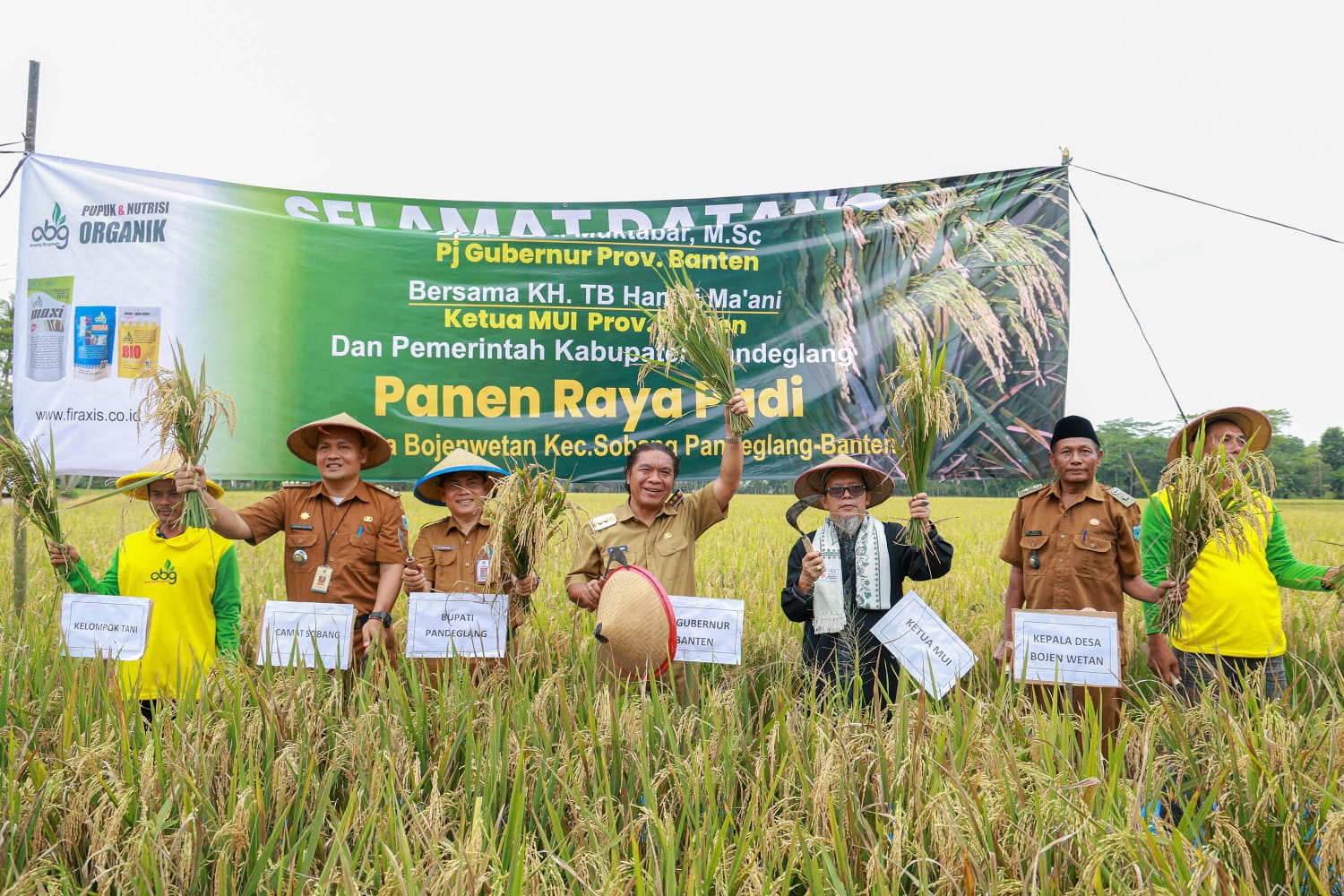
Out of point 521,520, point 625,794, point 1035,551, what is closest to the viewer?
point 625,794

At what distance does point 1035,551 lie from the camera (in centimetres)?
416

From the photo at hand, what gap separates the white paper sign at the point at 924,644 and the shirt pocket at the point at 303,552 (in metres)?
2.83

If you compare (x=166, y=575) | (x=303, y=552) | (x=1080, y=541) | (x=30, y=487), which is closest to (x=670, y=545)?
(x=303, y=552)

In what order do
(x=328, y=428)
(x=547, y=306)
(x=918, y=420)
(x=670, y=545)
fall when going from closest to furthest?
(x=918, y=420), (x=670, y=545), (x=328, y=428), (x=547, y=306)

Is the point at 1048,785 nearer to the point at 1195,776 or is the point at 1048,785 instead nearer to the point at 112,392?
the point at 1195,776

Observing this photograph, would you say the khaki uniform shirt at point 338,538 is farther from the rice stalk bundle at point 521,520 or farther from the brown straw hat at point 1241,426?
the brown straw hat at point 1241,426

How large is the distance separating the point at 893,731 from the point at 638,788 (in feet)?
2.94

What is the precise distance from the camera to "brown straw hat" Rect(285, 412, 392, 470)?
14.9 feet

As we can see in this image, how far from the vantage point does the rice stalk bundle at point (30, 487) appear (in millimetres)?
4020

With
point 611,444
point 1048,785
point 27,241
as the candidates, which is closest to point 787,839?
point 1048,785

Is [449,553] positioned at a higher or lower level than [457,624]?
higher

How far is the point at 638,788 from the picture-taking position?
278 centimetres

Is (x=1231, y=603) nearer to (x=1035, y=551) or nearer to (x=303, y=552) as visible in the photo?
(x=1035, y=551)

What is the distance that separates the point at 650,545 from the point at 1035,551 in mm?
1963
